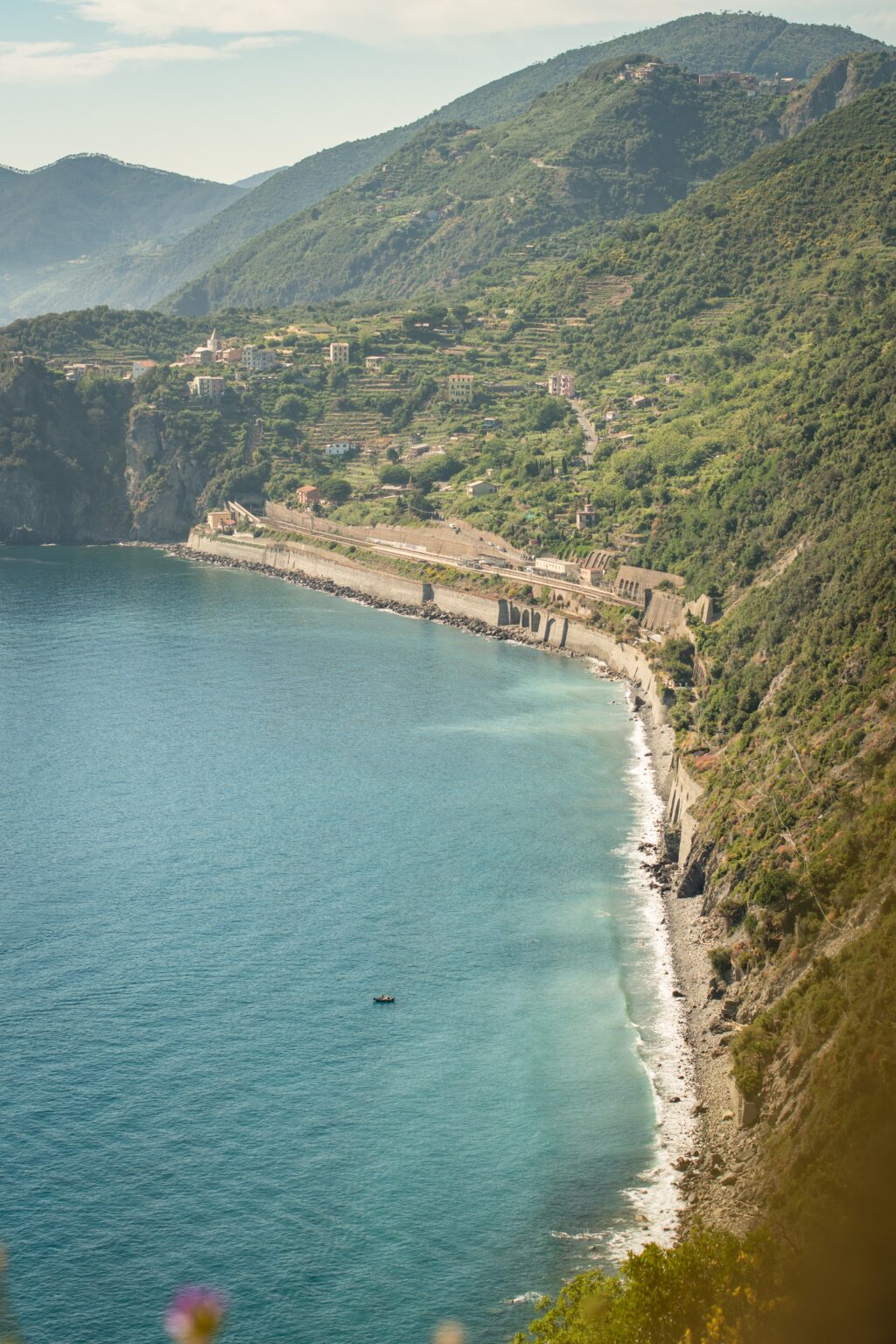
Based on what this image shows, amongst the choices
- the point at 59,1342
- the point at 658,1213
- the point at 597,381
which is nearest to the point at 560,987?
the point at 658,1213

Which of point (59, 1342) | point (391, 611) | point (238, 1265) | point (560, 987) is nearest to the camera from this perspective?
point (59, 1342)

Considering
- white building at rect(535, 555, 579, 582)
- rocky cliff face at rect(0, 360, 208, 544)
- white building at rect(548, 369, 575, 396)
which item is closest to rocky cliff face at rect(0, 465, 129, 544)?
rocky cliff face at rect(0, 360, 208, 544)

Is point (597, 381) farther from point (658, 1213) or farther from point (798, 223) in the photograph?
point (658, 1213)

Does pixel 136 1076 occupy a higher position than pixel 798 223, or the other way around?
pixel 798 223

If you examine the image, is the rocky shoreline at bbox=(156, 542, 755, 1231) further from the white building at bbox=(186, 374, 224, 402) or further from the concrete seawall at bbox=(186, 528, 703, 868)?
the white building at bbox=(186, 374, 224, 402)

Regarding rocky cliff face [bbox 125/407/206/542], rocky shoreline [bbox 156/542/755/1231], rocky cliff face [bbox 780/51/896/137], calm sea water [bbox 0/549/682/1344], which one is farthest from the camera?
rocky cliff face [bbox 780/51/896/137]

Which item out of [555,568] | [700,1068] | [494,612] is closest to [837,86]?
[555,568]

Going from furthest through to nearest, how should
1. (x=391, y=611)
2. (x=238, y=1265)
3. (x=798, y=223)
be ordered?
(x=798, y=223)
(x=391, y=611)
(x=238, y=1265)

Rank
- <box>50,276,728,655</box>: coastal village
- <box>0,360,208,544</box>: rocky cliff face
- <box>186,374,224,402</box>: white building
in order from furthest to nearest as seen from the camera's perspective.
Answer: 1. <box>186,374,224,402</box>: white building
2. <box>0,360,208,544</box>: rocky cliff face
3. <box>50,276,728,655</box>: coastal village
